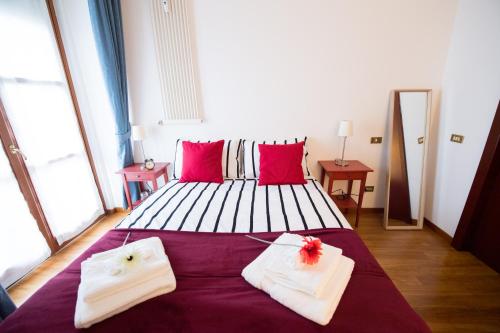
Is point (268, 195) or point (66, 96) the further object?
point (66, 96)

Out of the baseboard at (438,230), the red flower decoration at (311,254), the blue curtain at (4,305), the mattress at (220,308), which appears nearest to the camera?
the mattress at (220,308)

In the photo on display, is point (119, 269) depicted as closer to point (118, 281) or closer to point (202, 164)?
point (118, 281)

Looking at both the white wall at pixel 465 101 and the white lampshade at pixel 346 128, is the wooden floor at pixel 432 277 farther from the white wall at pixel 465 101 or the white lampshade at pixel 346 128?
the white lampshade at pixel 346 128

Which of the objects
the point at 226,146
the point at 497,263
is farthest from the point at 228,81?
the point at 497,263

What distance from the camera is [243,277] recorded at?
99 cm

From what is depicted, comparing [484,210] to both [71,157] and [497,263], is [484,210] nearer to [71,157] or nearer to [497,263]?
[497,263]

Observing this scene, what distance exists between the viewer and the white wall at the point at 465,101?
67.3 inches

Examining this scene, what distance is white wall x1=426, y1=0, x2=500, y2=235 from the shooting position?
1.71m

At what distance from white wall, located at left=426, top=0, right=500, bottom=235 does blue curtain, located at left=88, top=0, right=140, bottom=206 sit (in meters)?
3.30

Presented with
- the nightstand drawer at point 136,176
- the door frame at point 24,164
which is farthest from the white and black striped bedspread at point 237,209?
the door frame at point 24,164

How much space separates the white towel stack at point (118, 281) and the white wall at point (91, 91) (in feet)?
6.34

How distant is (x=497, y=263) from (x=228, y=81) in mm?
2887

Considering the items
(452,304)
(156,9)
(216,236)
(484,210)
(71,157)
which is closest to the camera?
(216,236)

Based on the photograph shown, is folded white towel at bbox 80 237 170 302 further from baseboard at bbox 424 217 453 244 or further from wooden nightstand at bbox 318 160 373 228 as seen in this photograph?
baseboard at bbox 424 217 453 244
